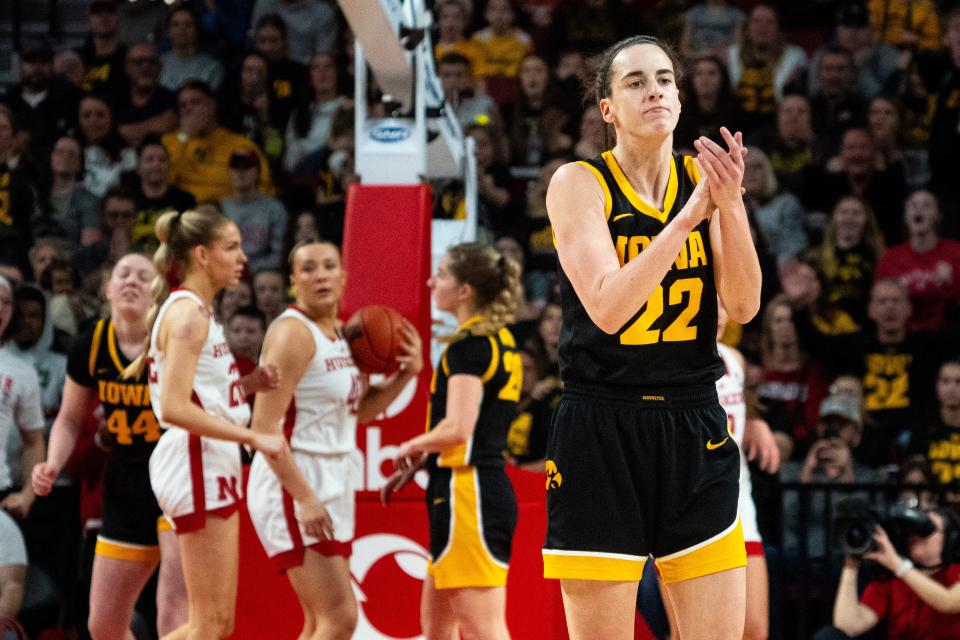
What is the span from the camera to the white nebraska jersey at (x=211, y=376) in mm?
5102

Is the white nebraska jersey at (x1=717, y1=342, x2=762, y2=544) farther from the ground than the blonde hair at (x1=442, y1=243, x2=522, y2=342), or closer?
closer

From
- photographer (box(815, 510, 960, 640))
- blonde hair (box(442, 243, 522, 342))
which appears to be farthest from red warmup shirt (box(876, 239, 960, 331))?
blonde hair (box(442, 243, 522, 342))

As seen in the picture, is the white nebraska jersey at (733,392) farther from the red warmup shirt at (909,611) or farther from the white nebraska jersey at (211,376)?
the white nebraska jersey at (211,376)

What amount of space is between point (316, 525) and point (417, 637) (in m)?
1.21

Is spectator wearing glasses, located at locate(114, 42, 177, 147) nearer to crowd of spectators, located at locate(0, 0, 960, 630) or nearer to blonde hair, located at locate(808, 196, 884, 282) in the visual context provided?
crowd of spectators, located at locate(0, 0, 960, 630)

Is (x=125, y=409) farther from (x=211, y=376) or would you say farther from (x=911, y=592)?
(x=911, y=592)

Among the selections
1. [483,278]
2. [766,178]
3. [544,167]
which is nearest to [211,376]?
[483,278]

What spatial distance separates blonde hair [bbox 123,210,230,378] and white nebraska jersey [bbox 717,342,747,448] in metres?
2.26

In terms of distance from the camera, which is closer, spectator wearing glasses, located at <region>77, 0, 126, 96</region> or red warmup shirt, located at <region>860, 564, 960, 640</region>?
red warmup shirt, located at <region>860, 564, 960, 640</region>

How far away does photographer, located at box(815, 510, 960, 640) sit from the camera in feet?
19.9

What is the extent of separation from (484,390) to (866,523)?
6.13ft

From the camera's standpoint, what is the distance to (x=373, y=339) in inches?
226

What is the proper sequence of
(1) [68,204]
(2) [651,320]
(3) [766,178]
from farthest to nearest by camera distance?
1. (1) [68,204]
2. (3) [766,178]
3. (2) [651,320]

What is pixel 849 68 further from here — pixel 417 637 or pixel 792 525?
pixel 417 637
